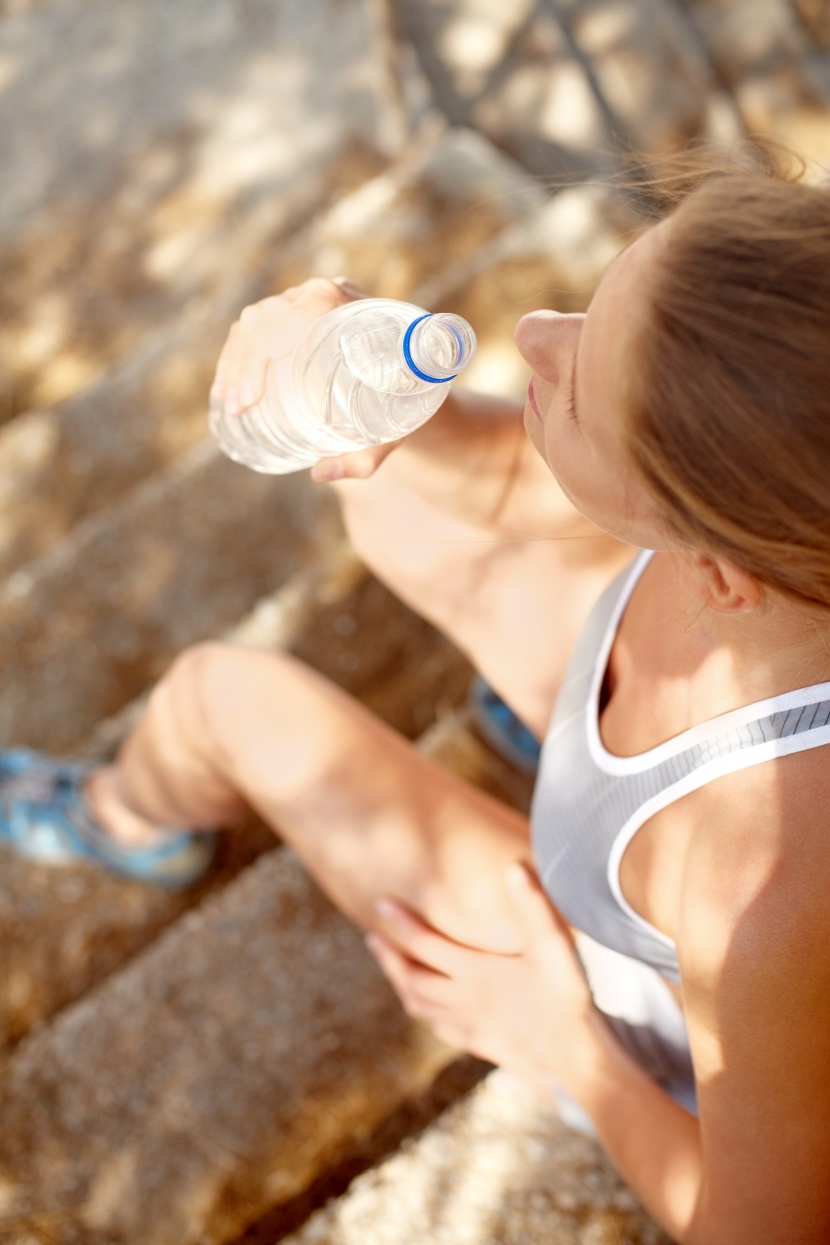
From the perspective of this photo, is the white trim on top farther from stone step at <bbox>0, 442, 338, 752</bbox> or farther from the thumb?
stone step at <bbox>0, 442, 338, 752</bbox>

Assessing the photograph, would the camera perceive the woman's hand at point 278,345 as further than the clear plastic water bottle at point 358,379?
Yes

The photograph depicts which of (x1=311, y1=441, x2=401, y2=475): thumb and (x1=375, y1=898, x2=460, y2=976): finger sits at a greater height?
(x1=311, y1=441, x2=401, y2=475): thumb

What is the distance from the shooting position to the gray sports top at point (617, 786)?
925mm

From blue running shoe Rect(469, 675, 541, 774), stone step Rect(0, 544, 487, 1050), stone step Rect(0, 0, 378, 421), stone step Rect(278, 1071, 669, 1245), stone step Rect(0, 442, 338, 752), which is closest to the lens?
stone step Rect(278, 1071, 669, 1245)

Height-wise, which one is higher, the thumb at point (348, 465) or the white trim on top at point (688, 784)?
the thumb at point (348, 465)

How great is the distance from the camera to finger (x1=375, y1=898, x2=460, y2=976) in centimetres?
132

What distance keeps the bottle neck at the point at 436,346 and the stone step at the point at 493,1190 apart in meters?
1.00

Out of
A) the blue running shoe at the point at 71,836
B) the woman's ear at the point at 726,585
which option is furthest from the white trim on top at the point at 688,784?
the blue running shoe at the point at 71,836

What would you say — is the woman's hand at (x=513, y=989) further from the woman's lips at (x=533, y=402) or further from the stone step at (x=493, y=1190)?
the woman's lips at (x=533, y=402)

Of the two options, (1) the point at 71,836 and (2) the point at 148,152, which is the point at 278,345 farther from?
(2) the point at 148,152

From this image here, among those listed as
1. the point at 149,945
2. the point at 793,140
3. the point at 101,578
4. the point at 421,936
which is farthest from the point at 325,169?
the point at 421,936

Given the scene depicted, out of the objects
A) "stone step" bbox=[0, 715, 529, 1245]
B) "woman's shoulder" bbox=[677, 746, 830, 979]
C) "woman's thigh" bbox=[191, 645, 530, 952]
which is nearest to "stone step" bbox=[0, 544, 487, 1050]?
"stone step" bbox=[0, 715, 529, 1245]

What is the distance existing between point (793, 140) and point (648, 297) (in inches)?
96.3

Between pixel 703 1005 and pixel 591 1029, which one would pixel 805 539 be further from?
pixel 591 1029
